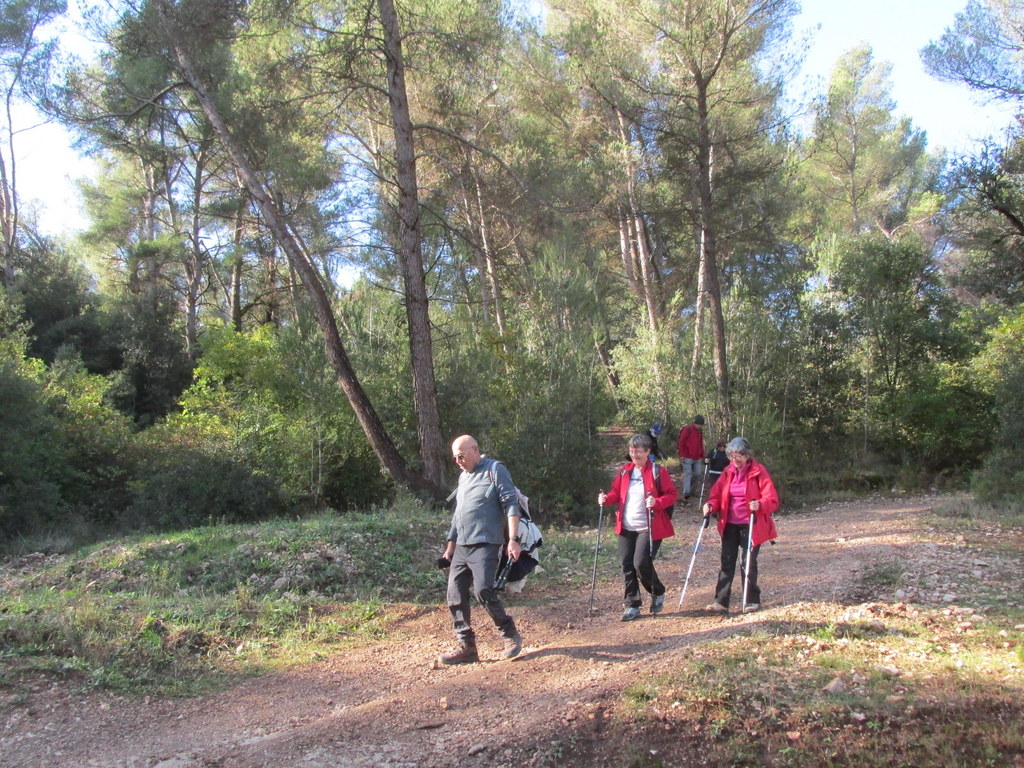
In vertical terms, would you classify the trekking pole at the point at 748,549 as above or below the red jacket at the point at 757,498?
below

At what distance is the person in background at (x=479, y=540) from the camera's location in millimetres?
5395

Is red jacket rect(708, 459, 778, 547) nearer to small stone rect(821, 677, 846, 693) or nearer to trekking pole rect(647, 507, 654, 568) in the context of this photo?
trekking pole rect(647, 507, 654, 568)

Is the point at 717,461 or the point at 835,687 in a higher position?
the point at 717,461

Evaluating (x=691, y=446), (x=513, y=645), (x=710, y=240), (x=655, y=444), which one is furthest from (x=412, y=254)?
(x=513, y=645)

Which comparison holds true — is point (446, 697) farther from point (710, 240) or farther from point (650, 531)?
point (710, 240)

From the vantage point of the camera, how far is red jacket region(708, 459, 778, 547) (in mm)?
6289

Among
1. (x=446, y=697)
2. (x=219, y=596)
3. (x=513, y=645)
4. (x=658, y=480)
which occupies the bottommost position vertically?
(x=446, y=697)

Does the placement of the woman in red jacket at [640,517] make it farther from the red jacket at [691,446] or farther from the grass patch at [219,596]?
the red jacket at [691,446]

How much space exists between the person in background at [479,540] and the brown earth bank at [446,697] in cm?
24

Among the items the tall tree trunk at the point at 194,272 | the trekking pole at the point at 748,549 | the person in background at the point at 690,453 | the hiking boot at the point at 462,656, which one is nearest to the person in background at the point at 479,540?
the hiking boot at the point at 462,656

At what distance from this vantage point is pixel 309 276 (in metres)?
12.7

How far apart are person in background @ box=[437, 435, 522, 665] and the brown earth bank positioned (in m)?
0.24

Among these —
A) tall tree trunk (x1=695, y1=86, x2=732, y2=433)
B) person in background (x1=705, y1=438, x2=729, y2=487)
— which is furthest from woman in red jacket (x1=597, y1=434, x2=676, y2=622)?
tall tree trunk (x1=695, y1=86, x2=732, y2=433)

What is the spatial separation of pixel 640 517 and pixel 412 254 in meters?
7.82
